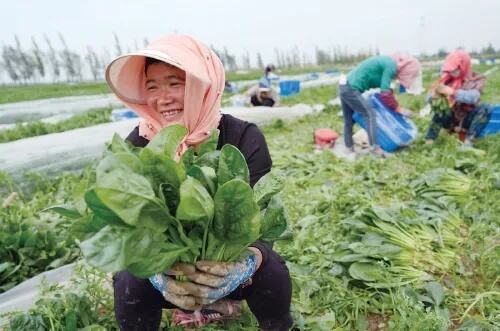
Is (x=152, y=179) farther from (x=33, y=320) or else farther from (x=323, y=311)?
(x=323, y=311)

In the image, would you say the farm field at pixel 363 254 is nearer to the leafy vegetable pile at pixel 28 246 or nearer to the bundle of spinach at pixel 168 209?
Answer: the leafy vegetable pile at pixel 28 246

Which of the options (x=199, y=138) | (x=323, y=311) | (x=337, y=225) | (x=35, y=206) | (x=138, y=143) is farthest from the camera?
(x=35, y=206)

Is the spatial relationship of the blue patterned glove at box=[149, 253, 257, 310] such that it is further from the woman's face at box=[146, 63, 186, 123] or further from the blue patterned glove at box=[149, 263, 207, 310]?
the woman's face at box=[146, 63, 186, 123]

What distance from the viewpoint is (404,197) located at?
3.38 m

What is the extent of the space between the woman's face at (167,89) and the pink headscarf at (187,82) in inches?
2.2

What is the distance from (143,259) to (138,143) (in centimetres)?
94

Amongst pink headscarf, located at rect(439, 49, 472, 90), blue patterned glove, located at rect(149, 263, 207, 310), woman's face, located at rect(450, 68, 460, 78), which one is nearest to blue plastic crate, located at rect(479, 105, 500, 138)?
pink headscarf, located at rect(439, 49, 472, 90)

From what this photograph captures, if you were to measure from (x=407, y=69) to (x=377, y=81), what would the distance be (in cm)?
37

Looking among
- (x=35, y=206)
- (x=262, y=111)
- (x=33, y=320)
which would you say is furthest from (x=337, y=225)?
(x=262, y=111)

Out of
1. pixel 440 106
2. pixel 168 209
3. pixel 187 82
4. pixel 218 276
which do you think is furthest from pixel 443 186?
pixel 168 209

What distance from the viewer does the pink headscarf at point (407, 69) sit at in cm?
486

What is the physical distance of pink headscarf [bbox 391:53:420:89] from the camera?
4863 mm

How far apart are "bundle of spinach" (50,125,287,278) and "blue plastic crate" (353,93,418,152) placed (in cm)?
419

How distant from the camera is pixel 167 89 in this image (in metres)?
1.64
